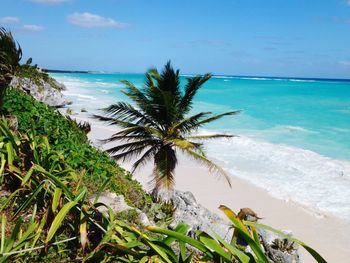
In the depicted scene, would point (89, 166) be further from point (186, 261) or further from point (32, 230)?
point (186, 261)

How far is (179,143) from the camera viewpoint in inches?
496

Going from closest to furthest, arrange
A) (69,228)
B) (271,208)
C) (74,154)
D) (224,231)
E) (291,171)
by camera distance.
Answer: (69,228) < (74,154) < (224,231) < (271,208) < (291,171)

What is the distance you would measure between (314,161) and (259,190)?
8344 millimetres

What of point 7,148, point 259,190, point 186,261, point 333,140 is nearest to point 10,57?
point 7,148

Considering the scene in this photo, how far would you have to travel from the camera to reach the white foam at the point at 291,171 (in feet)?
56.4

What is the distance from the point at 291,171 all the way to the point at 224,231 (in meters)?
14.2

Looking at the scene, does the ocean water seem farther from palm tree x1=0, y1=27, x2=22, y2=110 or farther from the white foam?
palm tree x1=0, y1=27, x2=22, y2=110

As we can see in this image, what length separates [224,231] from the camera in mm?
8492

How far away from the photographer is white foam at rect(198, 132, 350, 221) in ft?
56.4

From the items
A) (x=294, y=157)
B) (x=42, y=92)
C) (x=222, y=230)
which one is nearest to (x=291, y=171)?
(x=294, y=157)

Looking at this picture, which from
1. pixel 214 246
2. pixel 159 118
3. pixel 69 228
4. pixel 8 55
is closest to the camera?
pixel 214 246

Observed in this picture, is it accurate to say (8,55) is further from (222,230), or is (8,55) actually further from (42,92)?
(42,92)

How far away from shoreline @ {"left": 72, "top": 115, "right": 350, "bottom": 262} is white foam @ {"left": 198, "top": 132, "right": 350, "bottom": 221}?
2.52 ft

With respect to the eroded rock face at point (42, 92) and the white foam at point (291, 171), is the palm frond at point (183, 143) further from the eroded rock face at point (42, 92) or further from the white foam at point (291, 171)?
the eroded rock face at point (42, 92)
